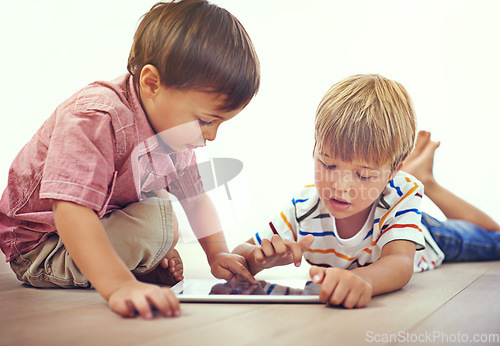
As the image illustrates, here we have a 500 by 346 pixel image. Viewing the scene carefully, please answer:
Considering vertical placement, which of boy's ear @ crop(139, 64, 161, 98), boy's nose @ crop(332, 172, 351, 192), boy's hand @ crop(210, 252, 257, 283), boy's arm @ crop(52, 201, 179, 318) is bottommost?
boy's hand @ crop(210, 252, 257, 283)

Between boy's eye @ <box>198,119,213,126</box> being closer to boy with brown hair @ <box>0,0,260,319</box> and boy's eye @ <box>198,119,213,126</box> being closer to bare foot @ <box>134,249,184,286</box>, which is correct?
boy with brown hair @ <box>0,0,260,319</box>

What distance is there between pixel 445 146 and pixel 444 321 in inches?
46.8

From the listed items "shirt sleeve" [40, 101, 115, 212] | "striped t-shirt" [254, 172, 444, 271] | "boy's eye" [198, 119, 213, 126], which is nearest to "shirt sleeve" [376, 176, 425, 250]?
"striped t-shirt" [254, 172, 444, 271]

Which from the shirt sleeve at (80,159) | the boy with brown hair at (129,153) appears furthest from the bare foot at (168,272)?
the shirt sleeve at (80,159)

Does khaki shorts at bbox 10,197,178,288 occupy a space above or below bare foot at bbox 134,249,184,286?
above

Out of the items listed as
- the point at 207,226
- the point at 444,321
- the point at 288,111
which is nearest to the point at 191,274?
the point at 207,226

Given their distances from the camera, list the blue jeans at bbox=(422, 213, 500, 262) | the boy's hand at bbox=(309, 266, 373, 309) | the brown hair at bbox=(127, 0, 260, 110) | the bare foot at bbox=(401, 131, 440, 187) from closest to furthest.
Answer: the boy's hand at bbox=(309, 266, 373, 309) → the brown hair at bbox=(127, 0, 260, 110) → the blue jeans at bbox=(422, 213, 500, 262) → the bare foot at bbox=(401, 131, 440, 187)

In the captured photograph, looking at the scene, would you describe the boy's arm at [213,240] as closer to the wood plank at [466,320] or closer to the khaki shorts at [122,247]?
the khaki shorts at [122,247]

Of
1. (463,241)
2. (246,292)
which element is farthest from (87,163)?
(463,241)

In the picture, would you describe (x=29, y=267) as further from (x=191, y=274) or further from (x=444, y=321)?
(x=444, y=321)

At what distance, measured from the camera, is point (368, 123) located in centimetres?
77

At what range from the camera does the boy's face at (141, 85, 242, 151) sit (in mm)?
661

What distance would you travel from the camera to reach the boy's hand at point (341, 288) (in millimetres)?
547

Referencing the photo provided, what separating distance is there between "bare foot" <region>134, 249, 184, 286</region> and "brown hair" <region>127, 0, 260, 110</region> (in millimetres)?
284
